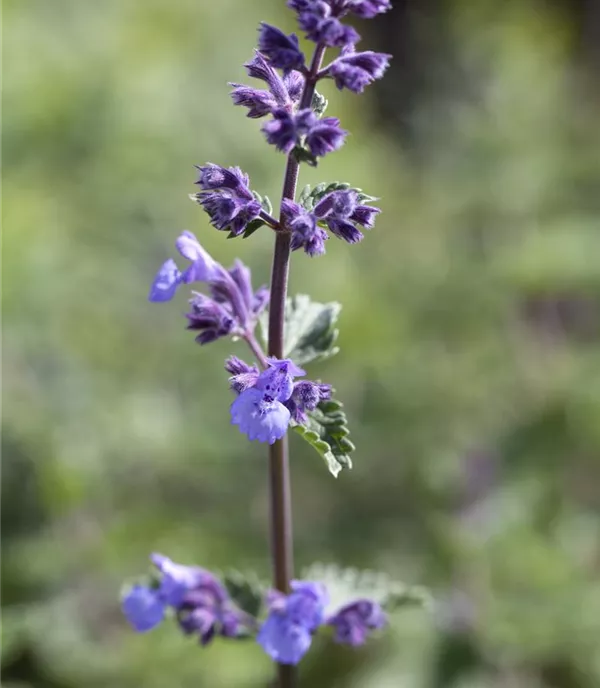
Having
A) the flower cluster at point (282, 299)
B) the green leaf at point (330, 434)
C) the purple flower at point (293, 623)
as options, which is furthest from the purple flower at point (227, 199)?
the purple flower at point (293, 623)

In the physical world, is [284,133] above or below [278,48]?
below

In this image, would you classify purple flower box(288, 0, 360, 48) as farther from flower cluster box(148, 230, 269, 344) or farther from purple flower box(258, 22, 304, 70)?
flower cluster box(148, 230, 269, 344)

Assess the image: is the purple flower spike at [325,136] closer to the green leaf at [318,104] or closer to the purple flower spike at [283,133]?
the purple flower spike at [283,133]

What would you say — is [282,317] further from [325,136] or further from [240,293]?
[325,136]

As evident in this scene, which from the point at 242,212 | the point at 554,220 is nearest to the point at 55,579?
the point at 242,212

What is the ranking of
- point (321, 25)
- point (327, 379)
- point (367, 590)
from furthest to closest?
point (327, 379) < point (367, 590) < point (321, 25)

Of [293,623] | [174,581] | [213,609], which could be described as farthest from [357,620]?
[174,581]

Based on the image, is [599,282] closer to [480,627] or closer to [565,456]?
[565,456]
